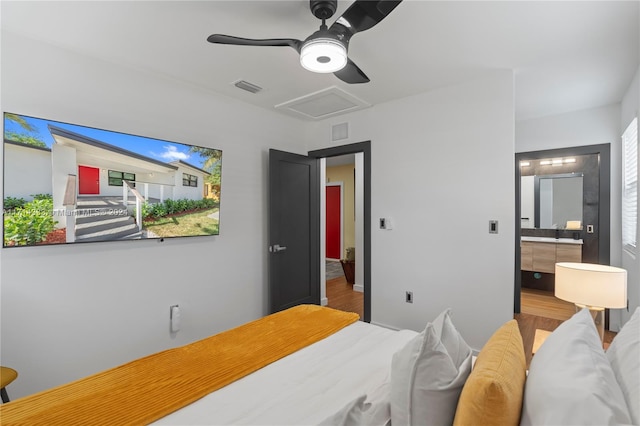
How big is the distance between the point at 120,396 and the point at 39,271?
57.6 inches

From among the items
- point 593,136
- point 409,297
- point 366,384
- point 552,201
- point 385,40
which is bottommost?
point 409,297

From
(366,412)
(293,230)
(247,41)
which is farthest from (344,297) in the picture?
(247,41)

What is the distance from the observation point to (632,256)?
2.82 m

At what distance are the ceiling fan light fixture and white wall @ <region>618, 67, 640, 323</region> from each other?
2.53m

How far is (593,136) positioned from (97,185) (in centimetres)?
493

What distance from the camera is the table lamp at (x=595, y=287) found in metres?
1.79

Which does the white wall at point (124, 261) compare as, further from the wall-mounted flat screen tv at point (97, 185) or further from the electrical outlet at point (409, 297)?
the electrical outlet at point (409, 297)

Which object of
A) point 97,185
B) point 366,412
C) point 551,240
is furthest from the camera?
point 551,240

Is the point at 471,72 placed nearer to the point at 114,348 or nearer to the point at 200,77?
the point at 200,77

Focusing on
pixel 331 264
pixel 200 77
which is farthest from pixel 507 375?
pixel 331 264

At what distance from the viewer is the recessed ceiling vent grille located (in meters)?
2.95

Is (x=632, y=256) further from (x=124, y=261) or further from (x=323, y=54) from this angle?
(x=124, y=261)

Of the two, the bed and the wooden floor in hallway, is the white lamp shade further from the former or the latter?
the wooden floor in hallway

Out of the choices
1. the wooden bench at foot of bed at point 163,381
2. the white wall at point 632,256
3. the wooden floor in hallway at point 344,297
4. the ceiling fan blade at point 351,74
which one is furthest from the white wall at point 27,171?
the white wall at point 632,256
